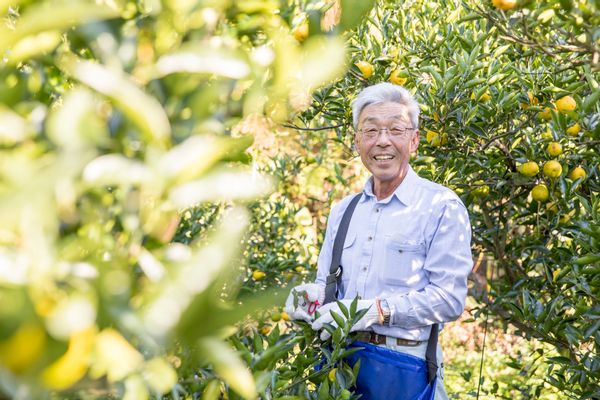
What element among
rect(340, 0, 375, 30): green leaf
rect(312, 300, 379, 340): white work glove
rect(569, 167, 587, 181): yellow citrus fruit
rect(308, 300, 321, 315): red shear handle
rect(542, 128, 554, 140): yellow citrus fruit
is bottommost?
rect(308, 300, 321, 315): red shear handle

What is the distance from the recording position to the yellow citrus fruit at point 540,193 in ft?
10.1

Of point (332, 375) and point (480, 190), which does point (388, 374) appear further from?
point (480, 190)

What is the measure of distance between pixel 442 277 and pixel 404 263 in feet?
0.47

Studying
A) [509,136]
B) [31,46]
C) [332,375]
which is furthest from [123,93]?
[509,136]

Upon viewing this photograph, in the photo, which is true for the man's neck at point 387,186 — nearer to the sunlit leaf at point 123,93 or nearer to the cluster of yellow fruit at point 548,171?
the cluster of yellow fruit at point 548,171

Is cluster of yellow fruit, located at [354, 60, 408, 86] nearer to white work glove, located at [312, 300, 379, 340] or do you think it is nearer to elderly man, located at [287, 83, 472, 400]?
elderly man, located at [287, 83, 472, 400]

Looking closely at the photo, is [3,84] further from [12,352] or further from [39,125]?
[12,352]

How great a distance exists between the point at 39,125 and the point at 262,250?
12.2ft

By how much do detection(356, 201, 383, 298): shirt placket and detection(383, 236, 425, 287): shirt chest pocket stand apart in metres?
A: 0.07

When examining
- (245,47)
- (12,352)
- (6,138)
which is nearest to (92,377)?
(12,352)

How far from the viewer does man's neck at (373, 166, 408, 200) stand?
2.69 metres

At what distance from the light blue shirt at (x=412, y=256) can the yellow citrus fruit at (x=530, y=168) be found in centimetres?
61

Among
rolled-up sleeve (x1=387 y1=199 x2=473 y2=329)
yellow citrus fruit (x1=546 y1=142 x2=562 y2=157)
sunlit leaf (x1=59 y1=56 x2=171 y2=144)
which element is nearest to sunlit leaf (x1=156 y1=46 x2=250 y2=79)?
sunlit leaf (x1=59 y1=56 x2=171 y2=144)

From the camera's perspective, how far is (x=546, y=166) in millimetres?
2988
